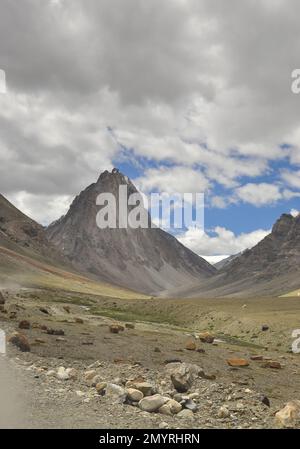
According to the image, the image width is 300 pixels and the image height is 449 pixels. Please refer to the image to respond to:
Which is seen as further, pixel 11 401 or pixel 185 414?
pixel 185 414

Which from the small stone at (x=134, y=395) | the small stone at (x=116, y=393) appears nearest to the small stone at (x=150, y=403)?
the small stone at (x=134, y=395)

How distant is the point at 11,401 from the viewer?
17.5 m

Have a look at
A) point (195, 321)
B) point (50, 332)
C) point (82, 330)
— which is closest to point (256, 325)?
point (195, 321)

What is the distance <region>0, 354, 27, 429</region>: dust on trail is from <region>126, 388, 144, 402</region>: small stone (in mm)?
4183

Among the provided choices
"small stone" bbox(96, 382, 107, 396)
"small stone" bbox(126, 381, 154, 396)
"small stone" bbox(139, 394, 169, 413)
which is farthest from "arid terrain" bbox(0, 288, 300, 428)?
"small stone" bbox(126, 381, 154, 396)

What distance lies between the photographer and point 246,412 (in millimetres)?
20156

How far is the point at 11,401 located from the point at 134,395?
16.0 ft

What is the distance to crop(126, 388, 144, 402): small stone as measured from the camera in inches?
771

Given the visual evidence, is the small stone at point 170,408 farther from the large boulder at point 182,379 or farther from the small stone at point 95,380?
the small stone at point 95,380

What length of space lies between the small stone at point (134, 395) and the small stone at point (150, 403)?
1.85ft

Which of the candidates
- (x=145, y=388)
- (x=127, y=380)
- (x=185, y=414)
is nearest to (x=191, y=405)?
(x=185, y=414)

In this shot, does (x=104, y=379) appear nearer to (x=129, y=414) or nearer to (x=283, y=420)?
(x=129, y=414)

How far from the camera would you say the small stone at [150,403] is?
18750 millimetres

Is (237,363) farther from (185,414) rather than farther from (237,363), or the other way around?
(185,414)
